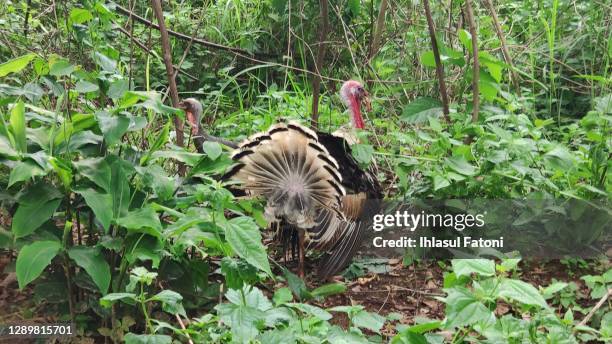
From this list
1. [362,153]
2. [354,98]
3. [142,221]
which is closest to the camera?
[142,221]

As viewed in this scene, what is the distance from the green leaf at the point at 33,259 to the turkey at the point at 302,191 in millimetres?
1062

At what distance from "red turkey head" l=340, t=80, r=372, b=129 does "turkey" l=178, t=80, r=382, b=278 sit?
83 cm

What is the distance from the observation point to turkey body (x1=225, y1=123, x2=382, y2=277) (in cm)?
329

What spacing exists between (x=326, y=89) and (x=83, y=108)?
2098mm

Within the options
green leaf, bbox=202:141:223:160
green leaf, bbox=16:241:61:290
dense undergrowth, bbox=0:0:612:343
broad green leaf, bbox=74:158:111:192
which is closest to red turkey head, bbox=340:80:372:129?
dense undergrowth, bbox=0:0:612:343

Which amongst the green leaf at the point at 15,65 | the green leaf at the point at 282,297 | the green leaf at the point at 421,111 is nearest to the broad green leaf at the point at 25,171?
the green leaf at the point at 15,65

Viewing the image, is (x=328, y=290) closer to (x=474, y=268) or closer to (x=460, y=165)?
(x=460, y=165)

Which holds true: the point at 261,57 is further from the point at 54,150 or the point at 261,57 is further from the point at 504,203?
the point at 54,150

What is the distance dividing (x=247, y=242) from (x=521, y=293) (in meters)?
0.80

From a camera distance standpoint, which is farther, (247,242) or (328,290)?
(328,290)

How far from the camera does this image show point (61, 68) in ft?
8.66

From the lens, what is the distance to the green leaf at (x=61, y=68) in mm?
2619

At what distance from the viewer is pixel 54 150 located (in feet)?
8.18

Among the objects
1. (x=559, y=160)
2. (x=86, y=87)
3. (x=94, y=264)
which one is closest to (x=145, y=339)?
(x=94, y=264)
